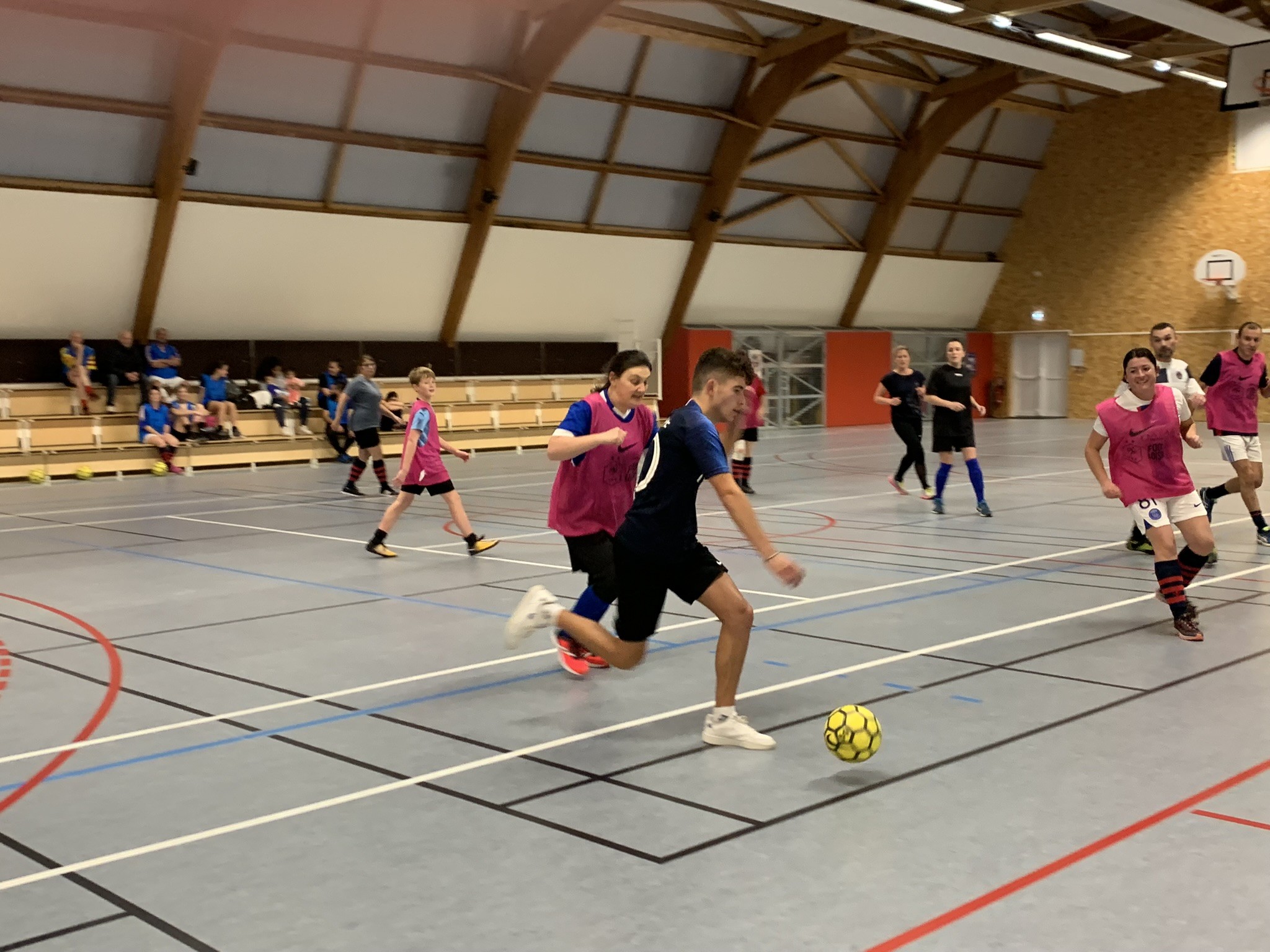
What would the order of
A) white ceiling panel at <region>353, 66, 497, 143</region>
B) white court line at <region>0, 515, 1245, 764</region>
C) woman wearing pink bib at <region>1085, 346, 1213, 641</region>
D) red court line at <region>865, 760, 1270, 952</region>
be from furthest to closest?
white ceiling panel at <region>353, 66, 497, 143</region> → woman wearing pink bib at <region>1085, 346, 1213, 641</region> → white court line at <region>0, 515, 1245, 764</region> → red court line at <region>865, 760, 1270, 952</region>

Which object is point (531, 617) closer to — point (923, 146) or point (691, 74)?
point (691, 74)

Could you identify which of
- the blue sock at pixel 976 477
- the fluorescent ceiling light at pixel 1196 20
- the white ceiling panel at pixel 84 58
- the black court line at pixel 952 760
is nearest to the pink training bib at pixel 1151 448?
the black court line at pixel 952 760

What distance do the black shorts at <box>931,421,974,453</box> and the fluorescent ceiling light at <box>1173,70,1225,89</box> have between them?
18698mm

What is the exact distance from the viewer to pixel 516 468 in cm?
2267

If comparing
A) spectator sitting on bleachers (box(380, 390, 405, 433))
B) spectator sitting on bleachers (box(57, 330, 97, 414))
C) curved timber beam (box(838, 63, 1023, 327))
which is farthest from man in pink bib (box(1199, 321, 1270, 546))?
curved timber beam (box(838, 63, 1023, 327))

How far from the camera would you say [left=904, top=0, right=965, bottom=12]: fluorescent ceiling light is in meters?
21.5

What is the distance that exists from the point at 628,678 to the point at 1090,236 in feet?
109

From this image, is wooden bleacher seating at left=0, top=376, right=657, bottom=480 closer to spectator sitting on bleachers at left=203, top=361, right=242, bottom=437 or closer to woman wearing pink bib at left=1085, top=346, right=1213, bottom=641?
spectator sitting on bleachers at left=203, top=361, right=242, bottom=437

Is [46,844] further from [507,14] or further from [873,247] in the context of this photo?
[873,247]

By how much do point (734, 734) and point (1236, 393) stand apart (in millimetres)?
7884

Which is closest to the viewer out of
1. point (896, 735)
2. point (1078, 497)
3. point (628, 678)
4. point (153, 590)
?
point (896, 735)

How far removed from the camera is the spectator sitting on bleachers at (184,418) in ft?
75.3

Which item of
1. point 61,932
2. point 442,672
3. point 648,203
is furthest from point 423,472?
point 648,203

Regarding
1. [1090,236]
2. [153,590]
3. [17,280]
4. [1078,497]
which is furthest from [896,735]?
[1090,236]
